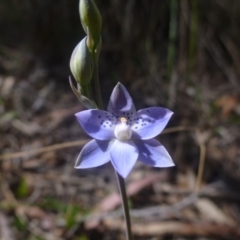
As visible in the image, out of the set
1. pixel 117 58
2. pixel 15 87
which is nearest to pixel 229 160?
pixel 117 58

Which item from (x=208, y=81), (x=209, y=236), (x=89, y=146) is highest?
(x=89, y=146)

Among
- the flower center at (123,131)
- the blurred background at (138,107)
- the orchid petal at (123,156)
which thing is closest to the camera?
the orchid petal at (123,156)

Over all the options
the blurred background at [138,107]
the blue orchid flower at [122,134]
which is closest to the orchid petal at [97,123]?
the blue orchid flower at [122,134]

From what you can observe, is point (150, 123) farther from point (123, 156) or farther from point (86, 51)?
point (86, 51)

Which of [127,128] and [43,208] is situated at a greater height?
[127,128]

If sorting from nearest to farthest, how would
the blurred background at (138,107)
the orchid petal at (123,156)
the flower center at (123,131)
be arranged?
the orchid petal at (123,156) < the flower center at (123,131) < the blurred background at (138,107)

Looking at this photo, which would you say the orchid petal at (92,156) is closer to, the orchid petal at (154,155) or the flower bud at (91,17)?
the orchid petal at (154,155)

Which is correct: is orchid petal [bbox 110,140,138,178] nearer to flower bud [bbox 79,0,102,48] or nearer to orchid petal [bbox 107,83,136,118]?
orchid petal [bbox 107,83,136,118]

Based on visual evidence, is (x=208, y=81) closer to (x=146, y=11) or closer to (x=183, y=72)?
(x=183, y=72)
